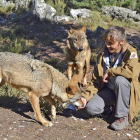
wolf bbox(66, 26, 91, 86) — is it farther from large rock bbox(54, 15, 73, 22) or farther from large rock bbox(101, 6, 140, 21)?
large rock bbox(101, 6, 140, 21)

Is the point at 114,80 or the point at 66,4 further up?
the point at 66,4

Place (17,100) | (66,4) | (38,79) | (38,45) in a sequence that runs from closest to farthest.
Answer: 1. (38,79)
2. (17,100)
3. (38,45)
4. (66,4)

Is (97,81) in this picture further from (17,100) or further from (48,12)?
(48,12)

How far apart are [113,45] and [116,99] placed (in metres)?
1.03

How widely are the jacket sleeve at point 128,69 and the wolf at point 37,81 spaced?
2.60 feet

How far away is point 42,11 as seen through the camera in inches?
522

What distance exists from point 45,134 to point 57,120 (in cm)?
64

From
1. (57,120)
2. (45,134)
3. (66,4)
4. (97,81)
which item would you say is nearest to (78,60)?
(97,81)

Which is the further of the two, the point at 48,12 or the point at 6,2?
the point at 6,2

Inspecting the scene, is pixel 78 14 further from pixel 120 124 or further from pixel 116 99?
pixel 120 124

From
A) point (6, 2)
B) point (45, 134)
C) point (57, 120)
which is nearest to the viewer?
point (45, 134)

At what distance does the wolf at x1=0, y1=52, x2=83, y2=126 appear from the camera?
13.4 ft

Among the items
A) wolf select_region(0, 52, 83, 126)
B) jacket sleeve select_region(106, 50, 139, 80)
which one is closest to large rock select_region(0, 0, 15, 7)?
wolf select_region(0, 52, 83, 126)

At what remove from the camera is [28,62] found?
4.31 m
